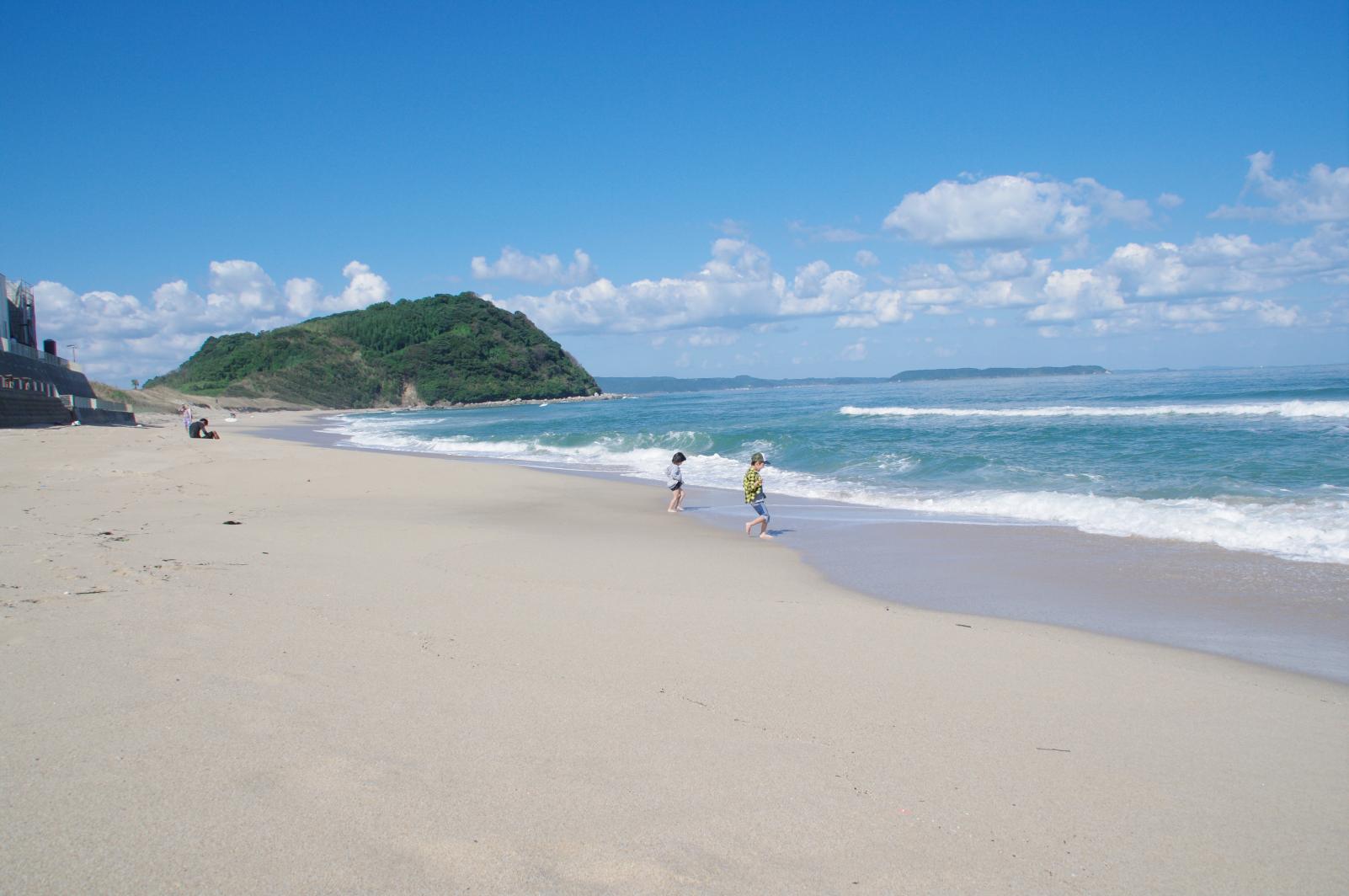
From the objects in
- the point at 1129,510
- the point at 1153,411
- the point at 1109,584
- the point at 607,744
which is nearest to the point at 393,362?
the point at 1153,411

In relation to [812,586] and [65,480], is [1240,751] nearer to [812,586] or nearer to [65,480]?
[812,586]

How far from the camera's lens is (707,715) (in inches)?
155

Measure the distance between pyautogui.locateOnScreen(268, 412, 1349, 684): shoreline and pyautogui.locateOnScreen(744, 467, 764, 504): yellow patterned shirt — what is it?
1.82 ft

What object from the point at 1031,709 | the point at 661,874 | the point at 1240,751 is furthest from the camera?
the point at 1031,709

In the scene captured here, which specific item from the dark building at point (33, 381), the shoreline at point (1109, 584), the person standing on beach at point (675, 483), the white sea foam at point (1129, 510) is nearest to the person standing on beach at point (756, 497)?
the shoreline at point (1109, 584)

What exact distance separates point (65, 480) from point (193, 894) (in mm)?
13323

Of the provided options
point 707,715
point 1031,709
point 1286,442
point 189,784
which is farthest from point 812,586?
Answer: point 1286,442

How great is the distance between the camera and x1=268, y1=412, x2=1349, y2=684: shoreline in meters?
5.95

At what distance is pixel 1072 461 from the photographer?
17.6 meters

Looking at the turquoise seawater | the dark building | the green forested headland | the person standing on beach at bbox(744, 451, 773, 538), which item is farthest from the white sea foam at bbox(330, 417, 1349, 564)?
the green forested headland

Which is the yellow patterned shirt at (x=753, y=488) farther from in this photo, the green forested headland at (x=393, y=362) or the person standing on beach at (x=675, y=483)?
the green forested headland at (x=393, y=362)

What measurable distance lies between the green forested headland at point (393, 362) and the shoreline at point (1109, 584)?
111 m

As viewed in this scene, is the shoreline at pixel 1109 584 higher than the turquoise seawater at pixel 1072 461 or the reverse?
the reverse

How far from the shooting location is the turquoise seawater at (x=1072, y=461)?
1092cm
